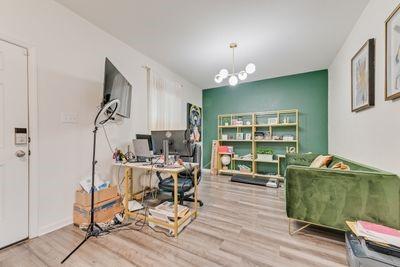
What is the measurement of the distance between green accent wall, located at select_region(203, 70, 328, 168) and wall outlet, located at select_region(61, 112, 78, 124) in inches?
147

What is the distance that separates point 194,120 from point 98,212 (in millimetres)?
3381

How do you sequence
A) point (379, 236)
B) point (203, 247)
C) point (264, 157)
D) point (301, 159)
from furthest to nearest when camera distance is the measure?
point (264, 157), point (301, 159), point (203, 247), point (379, 236)

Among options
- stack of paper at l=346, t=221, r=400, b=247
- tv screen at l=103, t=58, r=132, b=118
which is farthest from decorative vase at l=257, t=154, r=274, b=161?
tv screen at l=103, t=58, r=132, b=118

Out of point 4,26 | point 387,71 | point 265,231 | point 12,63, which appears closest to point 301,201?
point 265,231

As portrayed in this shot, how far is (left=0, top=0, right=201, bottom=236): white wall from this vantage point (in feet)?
5.88

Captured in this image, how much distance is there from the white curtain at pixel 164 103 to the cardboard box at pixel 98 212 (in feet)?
5.04

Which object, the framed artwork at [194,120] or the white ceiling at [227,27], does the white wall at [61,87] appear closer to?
the white ceiling at [227,27]

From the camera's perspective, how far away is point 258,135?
4.50 metres

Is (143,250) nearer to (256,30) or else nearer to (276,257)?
(276,257)

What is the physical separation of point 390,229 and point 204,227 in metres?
1.67

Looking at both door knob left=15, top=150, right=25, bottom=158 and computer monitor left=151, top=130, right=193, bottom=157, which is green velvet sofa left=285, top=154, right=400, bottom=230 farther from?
door knob left=15, top=150, right=25, bottom=158

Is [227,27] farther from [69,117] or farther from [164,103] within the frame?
[69,117]

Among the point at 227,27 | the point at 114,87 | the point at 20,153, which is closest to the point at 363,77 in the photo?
the point at 227,27

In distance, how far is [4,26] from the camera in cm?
160
